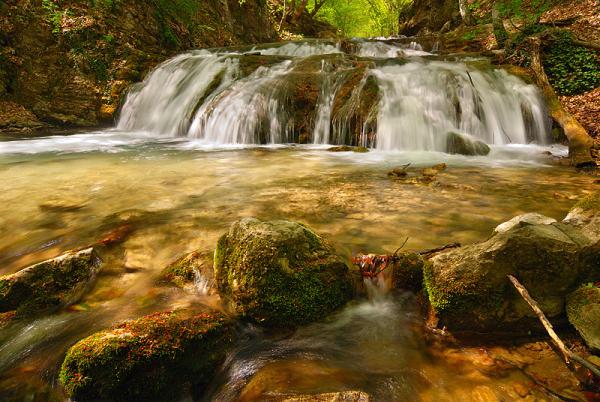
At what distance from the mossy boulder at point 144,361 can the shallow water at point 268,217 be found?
0.55 feet

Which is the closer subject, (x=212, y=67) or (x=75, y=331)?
(x=75, y=331)

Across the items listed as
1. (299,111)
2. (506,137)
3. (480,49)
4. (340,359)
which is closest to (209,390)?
(340,359)

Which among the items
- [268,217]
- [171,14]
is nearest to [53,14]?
[171,14]

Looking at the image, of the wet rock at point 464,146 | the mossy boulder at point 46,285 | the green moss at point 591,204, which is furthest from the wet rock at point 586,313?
the wet rock at point 464,146

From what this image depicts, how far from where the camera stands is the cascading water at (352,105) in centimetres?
851

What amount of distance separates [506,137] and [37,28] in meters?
14.5

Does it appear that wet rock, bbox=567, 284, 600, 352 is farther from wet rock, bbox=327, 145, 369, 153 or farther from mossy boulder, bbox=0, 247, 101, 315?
wet rock, bbox=327, 145, 369, 153

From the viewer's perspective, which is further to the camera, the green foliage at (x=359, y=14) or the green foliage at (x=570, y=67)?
the green foliage at (x=359, y=14)

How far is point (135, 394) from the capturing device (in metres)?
1.77

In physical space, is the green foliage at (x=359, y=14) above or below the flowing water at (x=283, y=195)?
above

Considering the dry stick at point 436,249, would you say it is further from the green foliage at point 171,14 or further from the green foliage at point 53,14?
the green foliage at point 171,14

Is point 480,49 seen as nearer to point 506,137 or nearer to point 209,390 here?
point 506,137

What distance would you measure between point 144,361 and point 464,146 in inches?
293

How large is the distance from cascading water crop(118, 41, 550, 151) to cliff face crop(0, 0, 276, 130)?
171 centimetres
